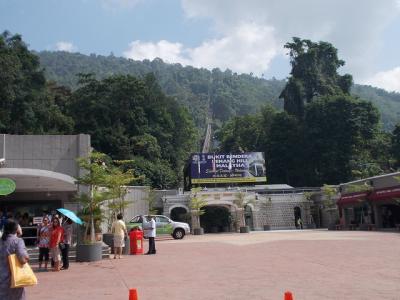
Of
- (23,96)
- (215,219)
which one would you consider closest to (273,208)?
(215,219)

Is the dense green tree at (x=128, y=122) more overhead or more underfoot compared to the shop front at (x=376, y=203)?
more overhead

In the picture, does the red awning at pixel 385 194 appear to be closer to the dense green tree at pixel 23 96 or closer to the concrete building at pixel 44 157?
the concrete building at pixel 44 157

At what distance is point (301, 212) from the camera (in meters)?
46.8

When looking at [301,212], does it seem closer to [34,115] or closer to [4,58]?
[34,115]

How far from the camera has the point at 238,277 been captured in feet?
35.6

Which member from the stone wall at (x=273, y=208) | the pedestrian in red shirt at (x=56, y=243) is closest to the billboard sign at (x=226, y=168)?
the stone wall at (x=273, y=208)

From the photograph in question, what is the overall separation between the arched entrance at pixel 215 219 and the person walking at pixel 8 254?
136ft

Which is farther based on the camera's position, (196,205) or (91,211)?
(196,205)

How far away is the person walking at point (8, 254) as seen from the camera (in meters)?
5.93

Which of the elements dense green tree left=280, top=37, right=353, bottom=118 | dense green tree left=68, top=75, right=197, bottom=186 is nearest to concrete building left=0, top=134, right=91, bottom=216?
dense green tree left=68, top=75, right=197, bottom=186

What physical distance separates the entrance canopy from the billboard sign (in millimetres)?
24746

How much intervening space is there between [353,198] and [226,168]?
536 inches

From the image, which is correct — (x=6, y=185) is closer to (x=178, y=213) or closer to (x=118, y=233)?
(x=118, y=233)

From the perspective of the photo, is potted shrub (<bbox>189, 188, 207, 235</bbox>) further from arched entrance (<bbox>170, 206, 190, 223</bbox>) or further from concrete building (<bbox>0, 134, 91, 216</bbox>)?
concrete building (<bbox>0, 134, 91, 216</bbox>)
